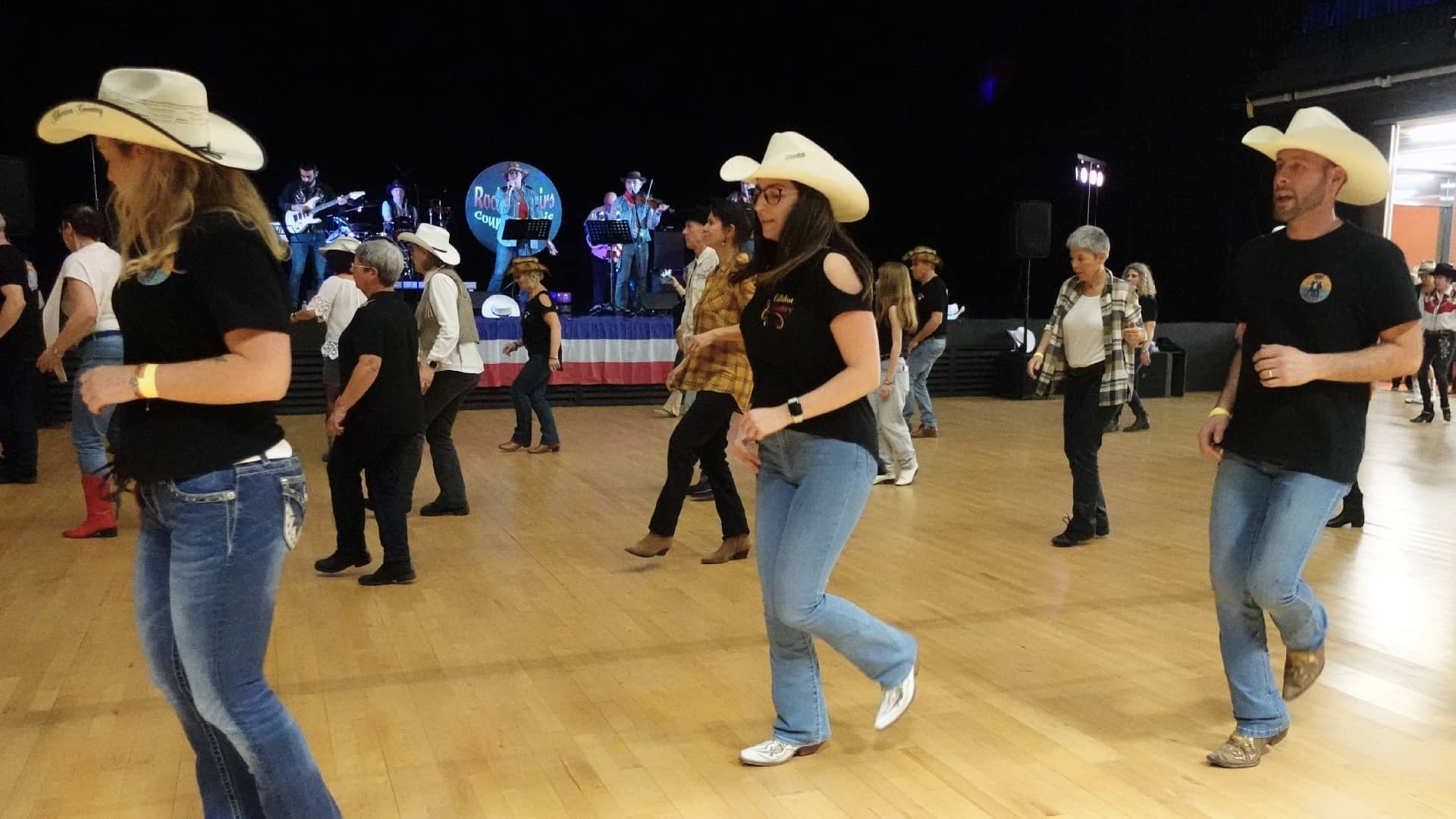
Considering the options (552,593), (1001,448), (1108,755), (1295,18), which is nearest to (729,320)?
(552,593)

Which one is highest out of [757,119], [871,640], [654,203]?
[757,119]

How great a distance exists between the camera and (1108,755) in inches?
109

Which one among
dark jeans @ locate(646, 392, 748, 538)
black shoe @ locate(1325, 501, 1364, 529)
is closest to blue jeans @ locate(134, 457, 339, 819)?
dark jeans @ locate(646, 392, 748, 538)

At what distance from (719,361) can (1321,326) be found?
7.84 feet

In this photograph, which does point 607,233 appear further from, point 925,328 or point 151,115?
point 151,115

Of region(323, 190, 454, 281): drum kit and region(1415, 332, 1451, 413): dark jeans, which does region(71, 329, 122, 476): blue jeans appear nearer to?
region(323, 190, 454, 281): drum kit

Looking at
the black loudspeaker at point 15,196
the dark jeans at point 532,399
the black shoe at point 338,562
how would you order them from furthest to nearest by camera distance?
1. the black loudspeaker at point 15,196
2. the dark jeans at point 532,399
3. the black shoe at point 338,562

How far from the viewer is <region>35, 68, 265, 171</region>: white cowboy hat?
1.70 meters

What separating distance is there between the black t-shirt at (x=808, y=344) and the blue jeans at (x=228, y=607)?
1.08m

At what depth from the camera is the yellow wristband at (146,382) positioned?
1669 millimetres

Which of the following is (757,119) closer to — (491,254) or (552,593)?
(491,254)

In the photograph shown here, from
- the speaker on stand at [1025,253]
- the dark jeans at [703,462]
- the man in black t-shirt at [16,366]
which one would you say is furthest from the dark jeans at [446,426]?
the speaker on stand at [1025,253]

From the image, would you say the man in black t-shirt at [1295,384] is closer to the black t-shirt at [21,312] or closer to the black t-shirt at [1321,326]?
the black t-shirt at [1321,326]

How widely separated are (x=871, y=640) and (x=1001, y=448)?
614 centimetres
